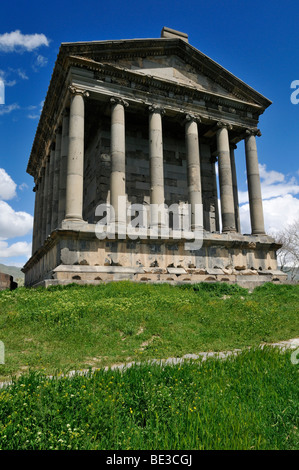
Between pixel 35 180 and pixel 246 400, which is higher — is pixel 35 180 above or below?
above

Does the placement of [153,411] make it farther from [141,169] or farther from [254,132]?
[254,132]

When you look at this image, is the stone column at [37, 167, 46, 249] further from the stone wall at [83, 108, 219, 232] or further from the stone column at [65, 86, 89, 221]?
the stone column at [65, 86, 89, 221]

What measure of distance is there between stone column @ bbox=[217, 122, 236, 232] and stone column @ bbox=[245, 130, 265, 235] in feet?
5.68

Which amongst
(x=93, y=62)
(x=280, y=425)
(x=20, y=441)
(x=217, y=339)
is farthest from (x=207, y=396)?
(x=93, y=62)

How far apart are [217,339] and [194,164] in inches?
486

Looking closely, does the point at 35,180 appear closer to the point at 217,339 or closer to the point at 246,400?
the point at 217,339

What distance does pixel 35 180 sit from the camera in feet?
103

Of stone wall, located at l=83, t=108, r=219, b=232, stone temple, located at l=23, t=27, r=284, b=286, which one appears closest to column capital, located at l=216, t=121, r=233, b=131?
stone temple, located at l=23, t=27, r=284, b=286

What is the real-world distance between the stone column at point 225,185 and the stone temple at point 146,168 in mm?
61

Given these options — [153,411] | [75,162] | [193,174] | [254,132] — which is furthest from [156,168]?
[153,411]

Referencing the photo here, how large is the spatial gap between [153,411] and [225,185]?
55.6 ft

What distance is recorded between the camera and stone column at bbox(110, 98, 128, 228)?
1616cm

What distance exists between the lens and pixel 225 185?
19.7 metres
